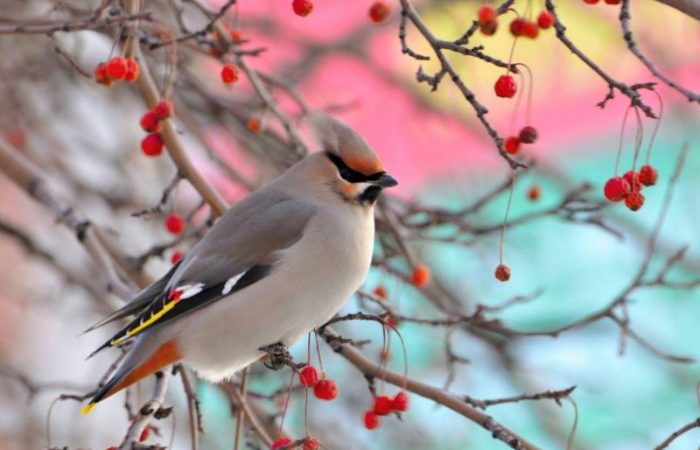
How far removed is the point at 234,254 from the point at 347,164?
303 millimetres

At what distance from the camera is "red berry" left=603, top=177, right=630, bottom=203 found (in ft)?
5.86

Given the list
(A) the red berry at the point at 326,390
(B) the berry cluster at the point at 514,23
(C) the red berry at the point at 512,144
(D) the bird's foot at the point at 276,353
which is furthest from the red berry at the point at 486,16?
(D) the bird's foot at the point at 276,353

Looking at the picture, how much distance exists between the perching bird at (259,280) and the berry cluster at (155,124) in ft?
0.66

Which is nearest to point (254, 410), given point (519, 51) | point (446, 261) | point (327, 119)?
point (327, 119)

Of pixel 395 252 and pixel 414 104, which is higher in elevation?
pixel 395 252

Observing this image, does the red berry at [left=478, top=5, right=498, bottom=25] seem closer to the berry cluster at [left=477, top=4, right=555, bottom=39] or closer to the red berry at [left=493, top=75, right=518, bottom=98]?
the berry cluster at [left=477, top=4, right=555, bottom=39]

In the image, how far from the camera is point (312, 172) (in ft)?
7.91

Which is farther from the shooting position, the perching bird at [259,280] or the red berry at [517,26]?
the perching bird at [259,280]

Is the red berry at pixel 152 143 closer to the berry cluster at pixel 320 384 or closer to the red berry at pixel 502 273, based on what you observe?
the berry cluster at pixel 320 384

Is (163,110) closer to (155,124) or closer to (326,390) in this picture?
(155,124)

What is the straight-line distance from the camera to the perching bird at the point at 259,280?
221 cm

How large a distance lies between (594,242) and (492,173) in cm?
70

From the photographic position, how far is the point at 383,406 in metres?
2.00

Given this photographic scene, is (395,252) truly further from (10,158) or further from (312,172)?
(10,158)
